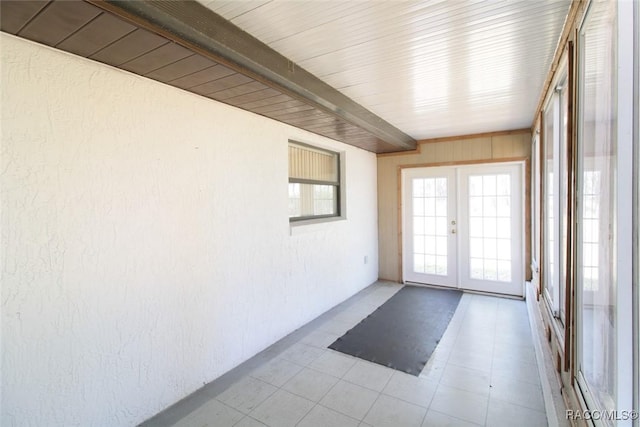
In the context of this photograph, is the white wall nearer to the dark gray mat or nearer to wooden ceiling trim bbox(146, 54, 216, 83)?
wooden ceiling trim bbox(146, 54, 216, 83)

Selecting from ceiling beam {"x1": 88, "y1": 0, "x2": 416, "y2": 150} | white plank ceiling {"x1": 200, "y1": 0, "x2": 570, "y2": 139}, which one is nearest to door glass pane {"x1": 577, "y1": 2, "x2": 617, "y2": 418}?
white plank ceiling {"x1": 200, "y1": 0, "x2": 570, "y2": 139}

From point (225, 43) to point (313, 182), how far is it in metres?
2.30

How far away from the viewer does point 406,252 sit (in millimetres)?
5254

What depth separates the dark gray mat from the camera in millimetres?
2779

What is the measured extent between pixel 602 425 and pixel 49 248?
2628 mm

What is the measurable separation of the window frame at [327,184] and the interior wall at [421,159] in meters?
1.22

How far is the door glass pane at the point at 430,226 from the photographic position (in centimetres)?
A: 494

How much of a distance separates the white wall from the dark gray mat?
0.94m

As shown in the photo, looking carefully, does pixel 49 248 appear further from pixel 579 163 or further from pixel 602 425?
pixel 579 163

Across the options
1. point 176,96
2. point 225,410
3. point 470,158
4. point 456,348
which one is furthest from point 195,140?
point 470,158

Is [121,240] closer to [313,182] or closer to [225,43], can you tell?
[225,43]

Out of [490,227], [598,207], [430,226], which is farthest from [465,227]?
[598,207]

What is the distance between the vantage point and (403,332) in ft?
10.8

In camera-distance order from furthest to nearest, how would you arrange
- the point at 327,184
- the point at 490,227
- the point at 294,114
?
1. the point at 490,227
2. the point at 327,184
3. the point at 294,114
